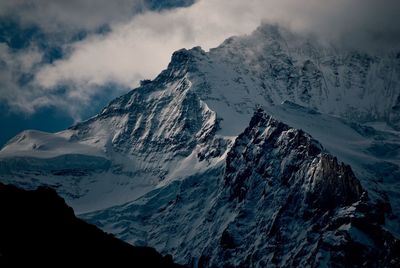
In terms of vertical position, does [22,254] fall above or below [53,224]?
below

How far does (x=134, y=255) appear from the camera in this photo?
10569 cm

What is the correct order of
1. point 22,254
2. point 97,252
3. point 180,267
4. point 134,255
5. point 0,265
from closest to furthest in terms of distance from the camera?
point 0,265
point 22,254
point 97,252
point 134,255
point 180,267

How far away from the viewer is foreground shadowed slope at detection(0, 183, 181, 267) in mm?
87938

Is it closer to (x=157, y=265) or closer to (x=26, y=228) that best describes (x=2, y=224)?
(x=26, y=228)

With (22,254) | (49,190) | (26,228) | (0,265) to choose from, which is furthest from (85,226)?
(0,265)

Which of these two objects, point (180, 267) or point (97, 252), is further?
point (180, 267)

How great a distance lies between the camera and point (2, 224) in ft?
300

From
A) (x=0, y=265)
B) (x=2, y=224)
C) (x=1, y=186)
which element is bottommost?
(x=0, y=265)

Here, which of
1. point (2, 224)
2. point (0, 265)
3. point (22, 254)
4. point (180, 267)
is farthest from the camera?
point (180, 267)

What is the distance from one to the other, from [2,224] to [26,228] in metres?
2.90

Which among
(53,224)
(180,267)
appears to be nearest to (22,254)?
(53,224)

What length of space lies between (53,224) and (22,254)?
13.3 meters

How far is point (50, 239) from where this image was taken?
310 ft

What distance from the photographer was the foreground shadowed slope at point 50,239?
87.9 metres
